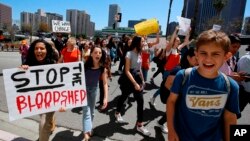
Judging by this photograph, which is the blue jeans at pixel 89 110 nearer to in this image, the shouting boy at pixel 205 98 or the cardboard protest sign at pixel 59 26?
the shouting boy at pixel 205 98

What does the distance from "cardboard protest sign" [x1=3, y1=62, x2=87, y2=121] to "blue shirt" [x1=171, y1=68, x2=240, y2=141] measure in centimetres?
183

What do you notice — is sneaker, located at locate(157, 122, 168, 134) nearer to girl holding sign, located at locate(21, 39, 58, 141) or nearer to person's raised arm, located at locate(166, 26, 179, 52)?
person's raised arm, located at locate(166, 26, 179, 52)

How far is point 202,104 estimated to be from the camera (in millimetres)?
2197

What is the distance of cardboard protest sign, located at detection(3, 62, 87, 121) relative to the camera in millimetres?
3350

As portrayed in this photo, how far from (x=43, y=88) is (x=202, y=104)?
2.17 m

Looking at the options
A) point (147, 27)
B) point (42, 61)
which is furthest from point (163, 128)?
point (147, 27)

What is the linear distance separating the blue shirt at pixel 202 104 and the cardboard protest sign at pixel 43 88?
1.83 meters

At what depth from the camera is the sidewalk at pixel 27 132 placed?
4324mm

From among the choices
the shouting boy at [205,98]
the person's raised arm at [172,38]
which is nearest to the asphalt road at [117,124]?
the person's raised arm at [172,38]

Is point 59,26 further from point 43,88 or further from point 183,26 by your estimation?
point 43,88

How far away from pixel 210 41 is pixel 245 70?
2291 mm

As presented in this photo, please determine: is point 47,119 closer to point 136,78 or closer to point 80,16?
point 136,78

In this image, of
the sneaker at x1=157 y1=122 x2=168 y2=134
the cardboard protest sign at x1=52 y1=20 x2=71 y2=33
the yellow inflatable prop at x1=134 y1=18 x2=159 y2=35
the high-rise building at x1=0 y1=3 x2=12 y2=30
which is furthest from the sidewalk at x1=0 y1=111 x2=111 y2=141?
the high-rise building at x1=0 y1=3 x2=12 y2=30

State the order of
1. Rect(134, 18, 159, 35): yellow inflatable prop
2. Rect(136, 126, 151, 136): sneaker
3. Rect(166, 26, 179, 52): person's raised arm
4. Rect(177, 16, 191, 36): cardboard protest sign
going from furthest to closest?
Rect(134, 18, 159, 35): yellow inflatable prop, Rect(177, 16, 191, 36): cardboard protest sign, Rect(166, 26, 179, 52): person's raised arm, Rect(136, 126, 151, 136): sneaker
